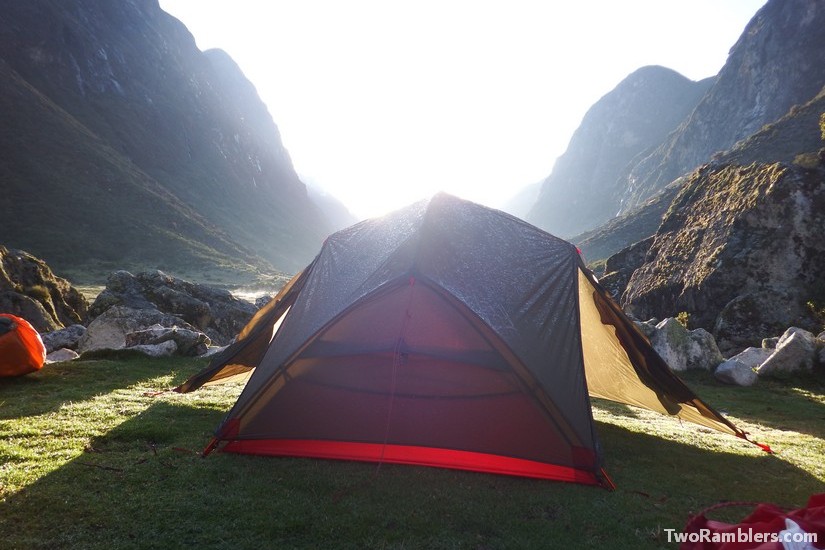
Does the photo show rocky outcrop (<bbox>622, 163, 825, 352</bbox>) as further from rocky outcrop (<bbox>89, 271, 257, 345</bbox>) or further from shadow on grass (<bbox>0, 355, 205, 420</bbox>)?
rocky outcrop (<bbox>89, 271, 257, 345</bbox>)

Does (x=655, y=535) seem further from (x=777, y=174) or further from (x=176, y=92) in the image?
(x=176, y=92)

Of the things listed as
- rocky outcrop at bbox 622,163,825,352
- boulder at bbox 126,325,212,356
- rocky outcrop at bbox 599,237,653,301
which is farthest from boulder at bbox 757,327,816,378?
rocky outcrop at bbox 599,237,653,301

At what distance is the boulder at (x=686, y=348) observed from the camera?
44.0 ft

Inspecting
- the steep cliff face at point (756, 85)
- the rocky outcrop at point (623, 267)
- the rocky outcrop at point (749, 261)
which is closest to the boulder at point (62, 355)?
the rocky outcrop at point (749, 261)

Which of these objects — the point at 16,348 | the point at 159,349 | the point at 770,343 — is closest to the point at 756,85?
the point at 770,343

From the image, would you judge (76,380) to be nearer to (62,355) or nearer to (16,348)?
(16,348)

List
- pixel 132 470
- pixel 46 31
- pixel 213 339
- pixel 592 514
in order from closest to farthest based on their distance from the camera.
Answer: pixel 592 514 → pixel 132 470 → pixel 213 339 → pixel 46 31

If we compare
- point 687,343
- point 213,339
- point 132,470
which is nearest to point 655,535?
point 132,470

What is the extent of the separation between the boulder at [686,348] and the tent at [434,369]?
31.8ft

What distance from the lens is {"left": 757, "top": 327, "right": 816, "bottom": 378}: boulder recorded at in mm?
11602

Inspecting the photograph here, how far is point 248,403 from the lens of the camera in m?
5.40

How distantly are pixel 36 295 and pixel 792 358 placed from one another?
22.5m

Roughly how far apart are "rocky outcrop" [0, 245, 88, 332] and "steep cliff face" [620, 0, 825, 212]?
106350 mm

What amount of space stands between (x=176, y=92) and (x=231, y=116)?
22020mm
